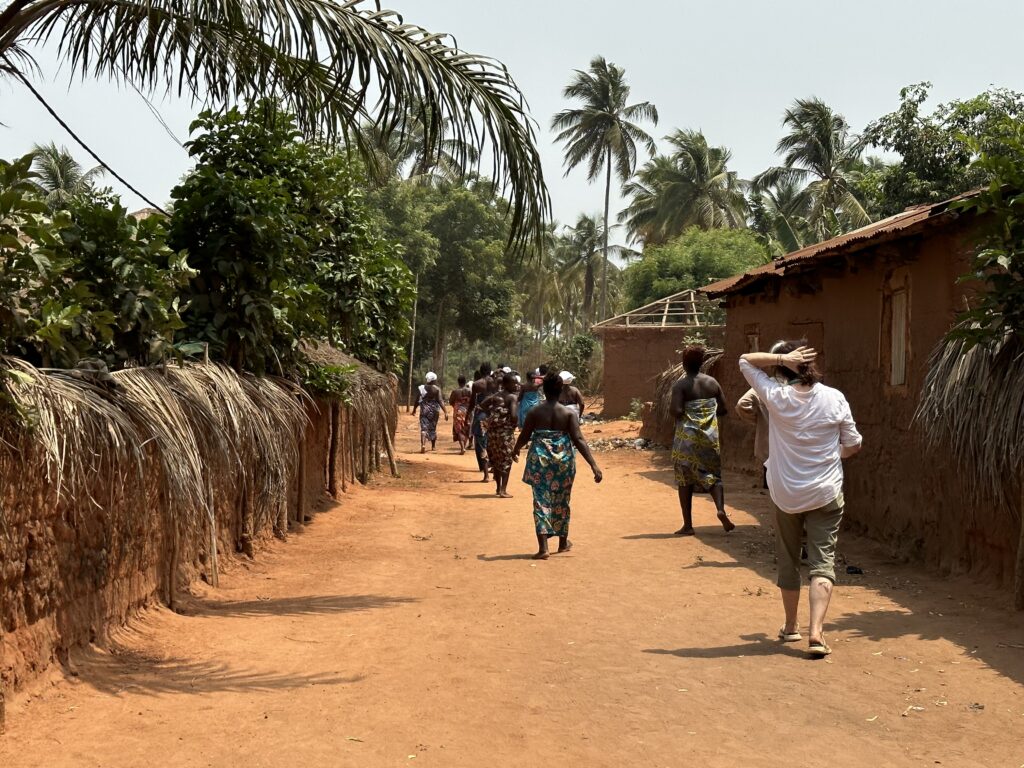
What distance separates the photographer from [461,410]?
75.1 feet

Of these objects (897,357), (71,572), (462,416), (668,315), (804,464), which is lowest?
(71,572)

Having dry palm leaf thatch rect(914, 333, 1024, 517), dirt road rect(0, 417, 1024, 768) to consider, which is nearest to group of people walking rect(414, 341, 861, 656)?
dirt road rect(0, 417, 1024, 768)

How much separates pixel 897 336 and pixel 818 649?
5.16m

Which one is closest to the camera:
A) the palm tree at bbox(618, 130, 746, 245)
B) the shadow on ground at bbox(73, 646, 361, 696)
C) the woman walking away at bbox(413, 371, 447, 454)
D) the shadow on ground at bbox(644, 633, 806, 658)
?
the shadow on ground at bbox(73, 646, 361, 696)

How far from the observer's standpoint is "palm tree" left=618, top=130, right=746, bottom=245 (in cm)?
4622

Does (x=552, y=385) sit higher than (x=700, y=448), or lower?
higher

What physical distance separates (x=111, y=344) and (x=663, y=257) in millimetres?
34369

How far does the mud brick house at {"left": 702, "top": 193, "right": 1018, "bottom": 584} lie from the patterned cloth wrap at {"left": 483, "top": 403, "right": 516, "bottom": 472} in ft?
12.8

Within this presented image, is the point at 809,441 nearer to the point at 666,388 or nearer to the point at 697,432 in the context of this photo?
the point at 697,432

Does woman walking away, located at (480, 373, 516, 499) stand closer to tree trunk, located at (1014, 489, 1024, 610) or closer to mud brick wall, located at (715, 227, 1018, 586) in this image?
mud brick wall, located at (715, 227, 1018, 586)

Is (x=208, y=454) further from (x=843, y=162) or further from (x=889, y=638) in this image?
(x=843, y=162)

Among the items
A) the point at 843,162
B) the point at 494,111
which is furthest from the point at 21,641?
the point at 843,162

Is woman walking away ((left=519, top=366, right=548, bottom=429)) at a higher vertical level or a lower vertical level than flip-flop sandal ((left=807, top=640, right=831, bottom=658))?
higher

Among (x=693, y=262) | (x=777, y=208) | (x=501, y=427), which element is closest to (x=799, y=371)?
(x=501, y=427)
